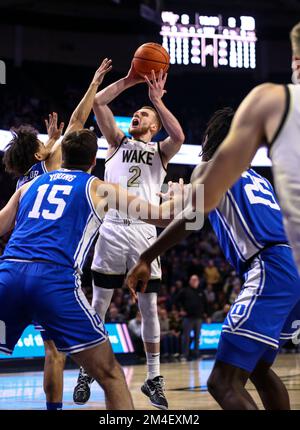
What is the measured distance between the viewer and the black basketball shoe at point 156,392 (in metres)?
6.45

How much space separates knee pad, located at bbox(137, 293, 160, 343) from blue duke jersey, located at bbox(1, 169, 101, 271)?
6.54ft

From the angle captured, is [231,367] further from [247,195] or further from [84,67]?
[84,67]

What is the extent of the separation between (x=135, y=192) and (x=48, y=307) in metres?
2.64

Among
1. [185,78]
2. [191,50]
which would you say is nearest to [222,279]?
[191,50]

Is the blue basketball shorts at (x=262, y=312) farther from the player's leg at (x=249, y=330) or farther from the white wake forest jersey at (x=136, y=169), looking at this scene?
the white wake forest jersey at (x=136, y=169)

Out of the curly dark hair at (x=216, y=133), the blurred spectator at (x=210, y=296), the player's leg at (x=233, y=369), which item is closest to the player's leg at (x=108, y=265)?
the curly dark hair at (x=216, y=133)

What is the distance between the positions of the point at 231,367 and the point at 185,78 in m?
22.6

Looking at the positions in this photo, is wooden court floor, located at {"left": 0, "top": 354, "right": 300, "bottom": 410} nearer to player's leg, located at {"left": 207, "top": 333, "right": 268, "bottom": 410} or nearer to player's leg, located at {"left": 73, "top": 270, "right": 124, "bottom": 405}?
player's leg, located at {"left": 73, "top": 270, "right": 124, "bottom": 405}

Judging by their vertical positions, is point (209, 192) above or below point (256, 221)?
above

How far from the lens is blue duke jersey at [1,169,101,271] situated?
15.1 feet

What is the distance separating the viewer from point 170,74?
25469 millimetres

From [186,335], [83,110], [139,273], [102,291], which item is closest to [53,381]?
[102,291]

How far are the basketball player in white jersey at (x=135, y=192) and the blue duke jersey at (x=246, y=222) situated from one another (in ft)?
6.54
